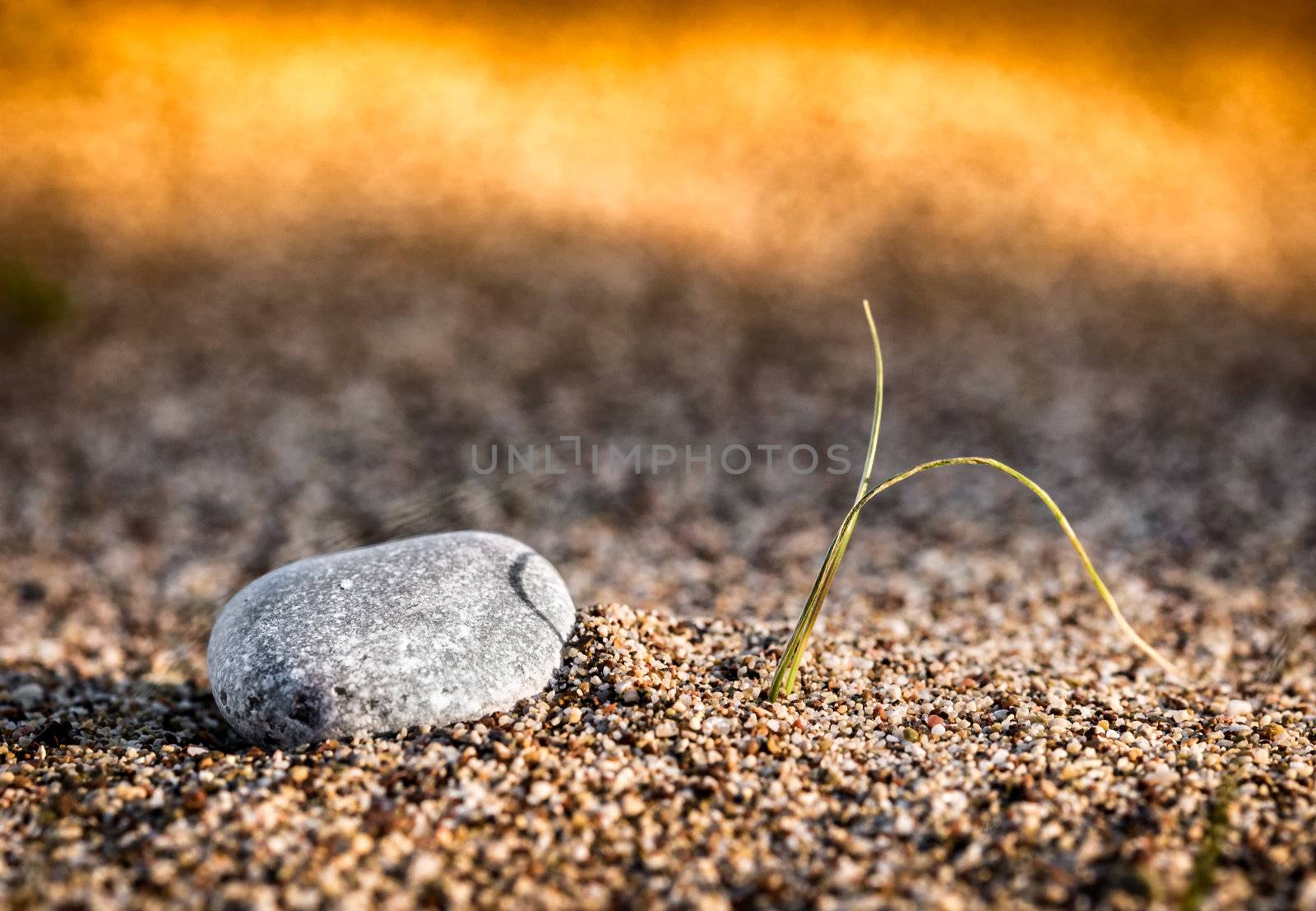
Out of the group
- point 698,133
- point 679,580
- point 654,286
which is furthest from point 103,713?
point 698,133

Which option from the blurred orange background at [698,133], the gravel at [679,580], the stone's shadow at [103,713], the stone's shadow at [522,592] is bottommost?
the stone's shadow at [103,713]

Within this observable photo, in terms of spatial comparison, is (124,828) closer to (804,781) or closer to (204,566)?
(804,781)

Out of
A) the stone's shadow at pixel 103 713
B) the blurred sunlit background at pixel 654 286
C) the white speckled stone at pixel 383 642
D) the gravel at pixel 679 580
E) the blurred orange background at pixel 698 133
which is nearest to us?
the gravel at pixel 679 580

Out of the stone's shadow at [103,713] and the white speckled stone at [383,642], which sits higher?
the white speckled stone at [383,642]

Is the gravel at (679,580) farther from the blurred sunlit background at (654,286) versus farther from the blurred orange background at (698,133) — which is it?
the blurred orange background at (698,133)

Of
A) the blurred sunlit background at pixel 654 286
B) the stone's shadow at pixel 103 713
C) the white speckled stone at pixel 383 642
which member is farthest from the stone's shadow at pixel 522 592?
the blurred sunlit background at pixel 654 286

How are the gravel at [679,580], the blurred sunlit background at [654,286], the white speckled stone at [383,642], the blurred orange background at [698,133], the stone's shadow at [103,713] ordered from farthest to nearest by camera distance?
1. the blurred orange background at [698,133]
2. the blurred sunlit background at [654,286]
3. the stone's shadow at [103,713]
4. the white speckled stone at [383,642]
5. the gravel at [679,580]
